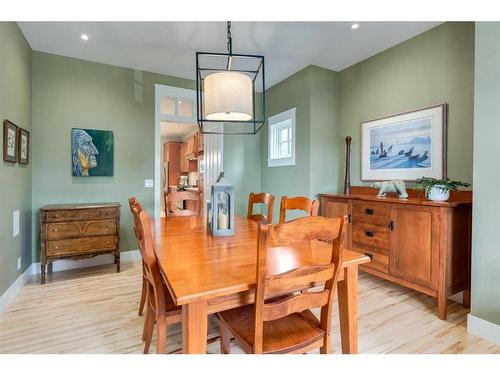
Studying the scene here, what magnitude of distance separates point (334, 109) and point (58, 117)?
3570mm

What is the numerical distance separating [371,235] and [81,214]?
316 centimetres

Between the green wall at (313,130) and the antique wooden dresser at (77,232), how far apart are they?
2.41 metres

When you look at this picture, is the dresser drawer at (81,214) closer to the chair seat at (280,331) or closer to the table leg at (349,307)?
the chair seat at (280,331)

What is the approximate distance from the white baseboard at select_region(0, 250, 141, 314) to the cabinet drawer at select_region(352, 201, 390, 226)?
2891 mm

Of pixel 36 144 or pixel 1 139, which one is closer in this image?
pixel 1 139

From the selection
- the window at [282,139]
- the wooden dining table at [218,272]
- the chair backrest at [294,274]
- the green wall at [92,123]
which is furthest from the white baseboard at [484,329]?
the green wall at [92,123]

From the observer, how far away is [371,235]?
8.90 ft

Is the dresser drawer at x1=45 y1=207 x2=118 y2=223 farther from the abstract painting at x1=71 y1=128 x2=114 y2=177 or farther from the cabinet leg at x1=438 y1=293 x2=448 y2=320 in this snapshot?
the cabinet leg at x1=438 y1=293 x2=448 y2=320

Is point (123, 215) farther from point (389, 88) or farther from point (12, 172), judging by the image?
point (389, 88)

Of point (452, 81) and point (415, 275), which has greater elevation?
point (452, 81)

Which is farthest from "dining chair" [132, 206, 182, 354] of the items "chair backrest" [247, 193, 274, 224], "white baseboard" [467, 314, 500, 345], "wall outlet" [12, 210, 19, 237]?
"white baseboard" [467, 314, 500, 345]

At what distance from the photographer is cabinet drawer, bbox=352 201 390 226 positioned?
2.57 meters

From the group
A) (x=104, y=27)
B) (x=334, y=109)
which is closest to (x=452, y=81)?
(x=334, y=109)
